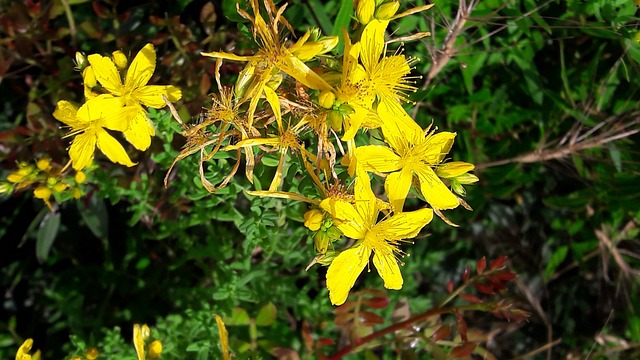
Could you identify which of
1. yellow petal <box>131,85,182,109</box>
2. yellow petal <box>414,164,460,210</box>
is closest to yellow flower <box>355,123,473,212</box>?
yellow petal <box>414,164,460,210</box>

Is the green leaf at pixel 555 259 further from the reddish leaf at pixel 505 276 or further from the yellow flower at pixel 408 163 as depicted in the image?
the yellow flower at pixel 408 163

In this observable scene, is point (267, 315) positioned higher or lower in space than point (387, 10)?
lower

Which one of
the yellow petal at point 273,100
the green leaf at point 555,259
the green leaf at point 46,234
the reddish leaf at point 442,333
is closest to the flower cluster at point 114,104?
the yellow petal at point 273,100

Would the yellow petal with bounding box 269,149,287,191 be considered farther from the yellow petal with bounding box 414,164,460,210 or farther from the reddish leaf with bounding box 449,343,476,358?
the reddish leaf with bounding box 449,343,476,358

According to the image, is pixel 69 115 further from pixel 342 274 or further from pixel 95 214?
pixel 342 274

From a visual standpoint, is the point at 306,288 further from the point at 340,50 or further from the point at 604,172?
the point at 604,172

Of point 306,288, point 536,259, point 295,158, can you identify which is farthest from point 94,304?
point 536,259

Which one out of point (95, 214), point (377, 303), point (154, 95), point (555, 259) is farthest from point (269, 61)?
point (555, 259)
